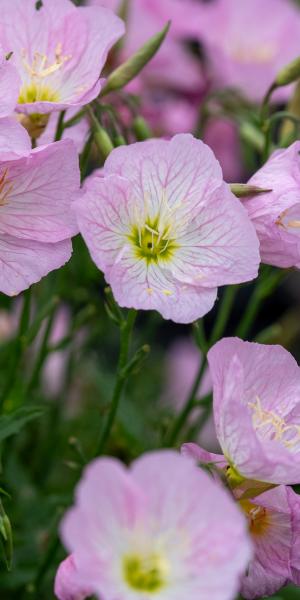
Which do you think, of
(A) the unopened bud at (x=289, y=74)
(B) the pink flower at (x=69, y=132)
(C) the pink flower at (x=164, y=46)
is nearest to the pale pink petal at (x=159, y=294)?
(B) the pink flower at (x=69, y=132)

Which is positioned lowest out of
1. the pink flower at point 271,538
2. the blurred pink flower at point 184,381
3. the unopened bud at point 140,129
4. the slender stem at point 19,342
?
the blurred pink flower at point 184,381

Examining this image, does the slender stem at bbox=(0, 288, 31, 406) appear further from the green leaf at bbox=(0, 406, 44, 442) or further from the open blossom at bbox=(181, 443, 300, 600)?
the open blossom at bbox=(181, 443, 300, 600)

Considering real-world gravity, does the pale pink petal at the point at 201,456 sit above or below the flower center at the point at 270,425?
below

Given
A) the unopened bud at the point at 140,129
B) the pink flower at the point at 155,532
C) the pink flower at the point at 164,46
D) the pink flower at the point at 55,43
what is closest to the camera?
the pink flower at the point at 155,532

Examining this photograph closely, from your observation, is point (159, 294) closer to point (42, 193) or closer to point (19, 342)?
point (42, 193)

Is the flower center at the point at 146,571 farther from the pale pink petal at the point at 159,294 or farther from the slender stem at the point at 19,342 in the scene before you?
the slender stem at the point at 19,342

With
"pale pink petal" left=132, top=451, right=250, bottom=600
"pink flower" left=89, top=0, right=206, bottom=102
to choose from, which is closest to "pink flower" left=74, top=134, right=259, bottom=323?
"pale pink petal" left=132, top=451, right=250, bottom=600

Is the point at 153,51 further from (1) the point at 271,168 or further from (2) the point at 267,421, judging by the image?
(2) the point at 267,421
